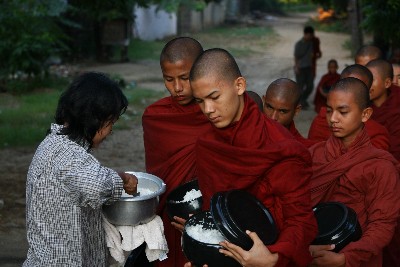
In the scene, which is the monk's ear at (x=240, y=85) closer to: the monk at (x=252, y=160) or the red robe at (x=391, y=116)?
the monk at (x=252, y=160)

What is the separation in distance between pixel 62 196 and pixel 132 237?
1.50 feet

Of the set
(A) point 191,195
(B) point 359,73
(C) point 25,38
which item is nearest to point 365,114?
(B) point 359,73

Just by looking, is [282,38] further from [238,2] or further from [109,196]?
[109,196]

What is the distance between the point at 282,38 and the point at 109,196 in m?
25.8

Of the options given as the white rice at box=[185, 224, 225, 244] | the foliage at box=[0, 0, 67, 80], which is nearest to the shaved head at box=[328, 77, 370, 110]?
the white rice at box=[185, 224, 225, 244]

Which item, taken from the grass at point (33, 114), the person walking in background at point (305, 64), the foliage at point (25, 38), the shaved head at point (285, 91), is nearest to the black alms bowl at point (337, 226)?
the shaved head at point (285, 91)

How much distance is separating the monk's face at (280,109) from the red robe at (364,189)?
0.63 metres

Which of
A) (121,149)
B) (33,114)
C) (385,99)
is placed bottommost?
(33,114)

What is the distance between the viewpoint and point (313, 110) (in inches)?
509

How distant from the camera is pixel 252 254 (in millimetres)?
2605

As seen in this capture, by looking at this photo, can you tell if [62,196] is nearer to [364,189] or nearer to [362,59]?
[364,189]

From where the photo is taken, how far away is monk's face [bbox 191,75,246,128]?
2.83 m

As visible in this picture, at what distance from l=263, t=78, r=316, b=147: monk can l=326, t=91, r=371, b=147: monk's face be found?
0.52m

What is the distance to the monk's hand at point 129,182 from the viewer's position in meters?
3.08
